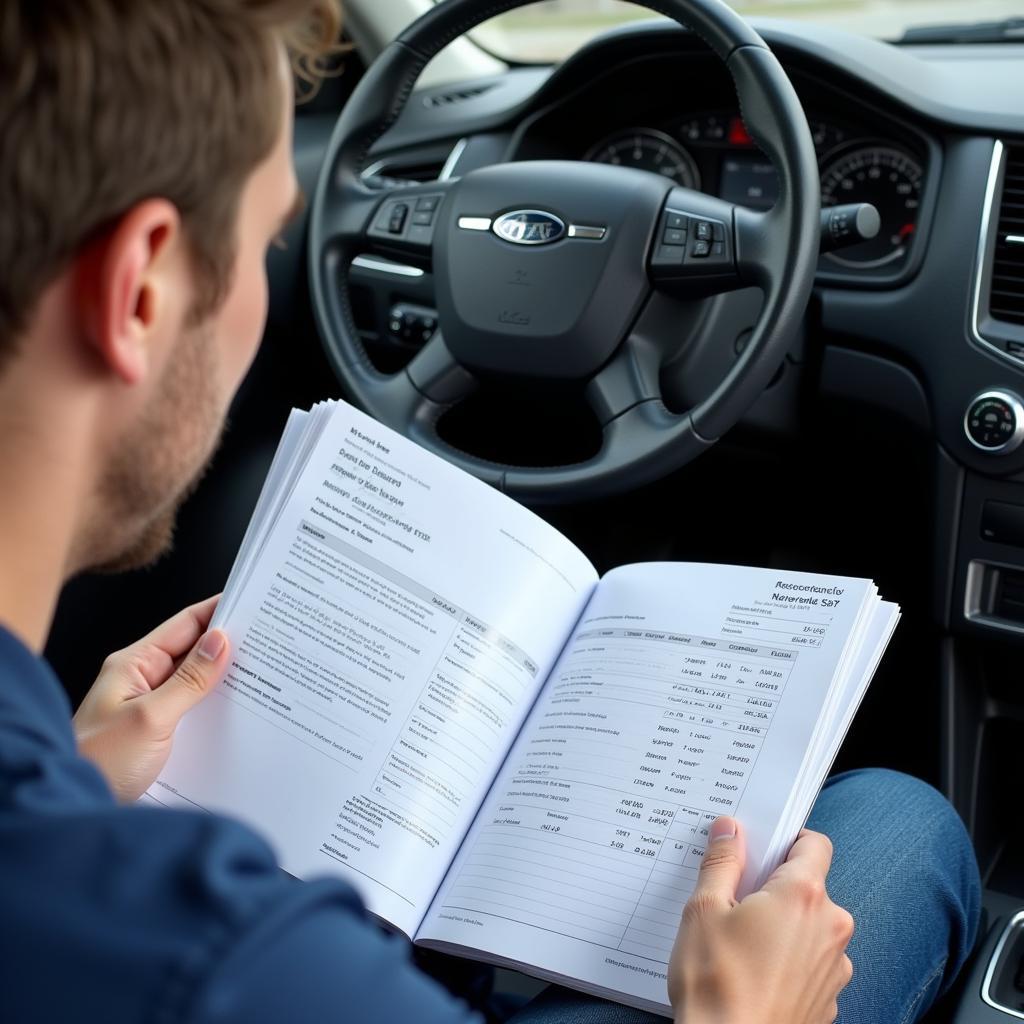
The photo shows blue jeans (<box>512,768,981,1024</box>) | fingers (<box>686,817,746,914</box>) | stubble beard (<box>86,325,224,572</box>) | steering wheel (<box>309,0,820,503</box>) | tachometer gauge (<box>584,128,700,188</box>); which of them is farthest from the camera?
tachometer gauge (<box>584,128,700,188</box>)

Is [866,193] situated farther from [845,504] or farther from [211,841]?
[211,841]

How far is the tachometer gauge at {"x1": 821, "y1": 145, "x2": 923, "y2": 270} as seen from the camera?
4.94ft

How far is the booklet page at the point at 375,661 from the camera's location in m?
0.94

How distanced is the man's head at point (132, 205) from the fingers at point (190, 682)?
0.24m

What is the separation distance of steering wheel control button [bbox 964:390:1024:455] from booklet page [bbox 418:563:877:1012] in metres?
0.51

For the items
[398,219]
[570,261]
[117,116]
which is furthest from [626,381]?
[117,116]

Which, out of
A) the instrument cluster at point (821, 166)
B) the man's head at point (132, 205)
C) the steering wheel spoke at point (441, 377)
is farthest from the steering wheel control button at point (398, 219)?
the man's head at point (132, 205)

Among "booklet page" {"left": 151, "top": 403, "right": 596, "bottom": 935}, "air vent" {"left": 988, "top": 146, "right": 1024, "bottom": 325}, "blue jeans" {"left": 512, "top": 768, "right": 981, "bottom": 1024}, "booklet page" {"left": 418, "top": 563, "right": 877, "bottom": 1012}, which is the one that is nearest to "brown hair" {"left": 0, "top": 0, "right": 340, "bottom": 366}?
"booklet page" {"left": 151, "top": 403, "right": 596, "bottom": 935}

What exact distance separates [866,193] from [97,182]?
113cm

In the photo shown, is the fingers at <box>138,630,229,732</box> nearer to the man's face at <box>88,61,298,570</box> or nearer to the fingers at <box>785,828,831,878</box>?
the man's face at <box>88,61,298,570</box>

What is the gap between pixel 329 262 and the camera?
1.50 metres

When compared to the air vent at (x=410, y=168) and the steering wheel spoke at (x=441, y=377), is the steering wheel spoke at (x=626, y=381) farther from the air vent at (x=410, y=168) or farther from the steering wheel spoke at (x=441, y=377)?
the air vent at (x=410, y=168)

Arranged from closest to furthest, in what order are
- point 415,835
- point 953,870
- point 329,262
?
1. point 415,835
2. point 953,870
3. point 329,262

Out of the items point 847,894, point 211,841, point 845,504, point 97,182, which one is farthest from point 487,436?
point 211,841
